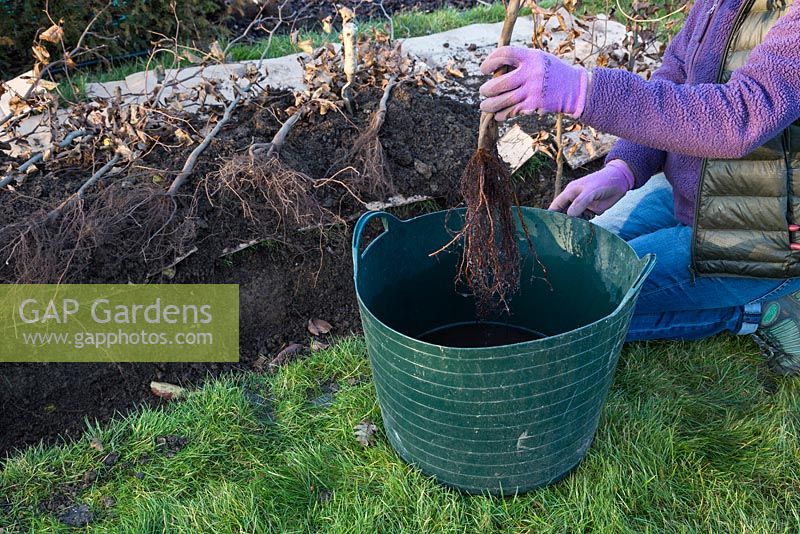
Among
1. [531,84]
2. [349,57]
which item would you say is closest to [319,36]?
[349,57]

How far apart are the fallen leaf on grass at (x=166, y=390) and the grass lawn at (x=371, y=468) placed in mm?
69

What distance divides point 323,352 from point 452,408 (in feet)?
3.12

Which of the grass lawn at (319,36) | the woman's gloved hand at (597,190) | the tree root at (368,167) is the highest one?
the woman's gloved hand at (597,190)

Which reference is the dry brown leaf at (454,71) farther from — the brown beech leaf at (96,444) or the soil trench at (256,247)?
the brown beech leaf at (96,444)

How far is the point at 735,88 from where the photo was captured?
1.63 metres

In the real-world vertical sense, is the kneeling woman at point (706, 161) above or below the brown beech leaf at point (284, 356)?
above

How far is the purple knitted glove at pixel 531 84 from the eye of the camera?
60.4 inches

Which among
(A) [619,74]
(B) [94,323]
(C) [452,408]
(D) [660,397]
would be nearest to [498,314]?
(D) [660,397]

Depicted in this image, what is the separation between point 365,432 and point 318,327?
602 mm

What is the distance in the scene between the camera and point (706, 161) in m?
2.01

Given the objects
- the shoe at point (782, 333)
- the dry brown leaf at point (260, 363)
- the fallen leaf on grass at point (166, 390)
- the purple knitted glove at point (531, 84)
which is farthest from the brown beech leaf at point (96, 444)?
the shoe at point (782, 333)

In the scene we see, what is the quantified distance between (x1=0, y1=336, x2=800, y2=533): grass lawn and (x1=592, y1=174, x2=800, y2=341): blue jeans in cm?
11

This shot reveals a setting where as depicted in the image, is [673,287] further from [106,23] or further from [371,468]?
[106,23]

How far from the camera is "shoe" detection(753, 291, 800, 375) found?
231 centimetres
